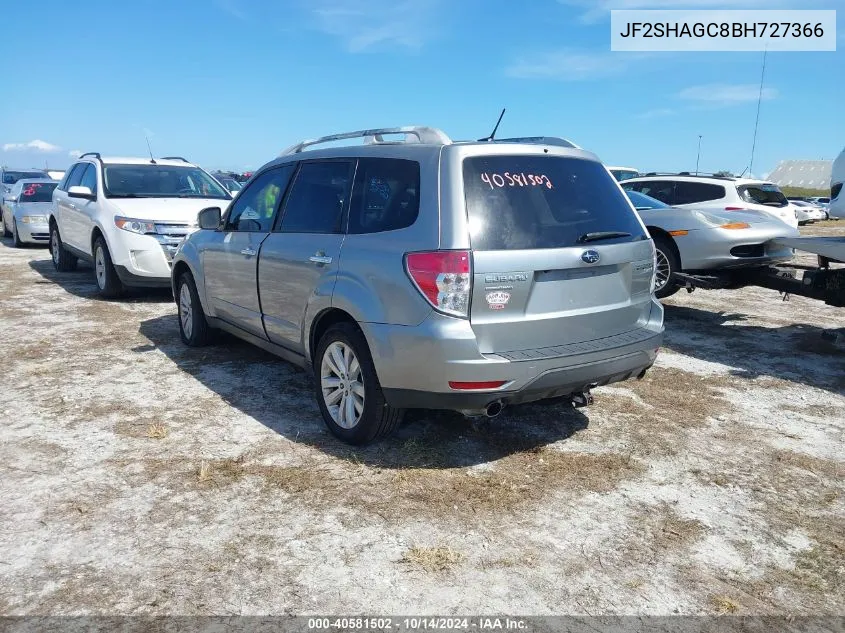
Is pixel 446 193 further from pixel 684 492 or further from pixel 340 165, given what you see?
pixel 684 492

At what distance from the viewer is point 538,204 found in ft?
12.9

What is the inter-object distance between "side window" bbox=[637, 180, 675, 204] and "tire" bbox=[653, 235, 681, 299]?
4.02ft

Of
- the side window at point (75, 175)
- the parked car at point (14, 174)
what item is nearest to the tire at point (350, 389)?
the side window at point (75, 175)

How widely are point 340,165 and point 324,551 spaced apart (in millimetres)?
2562

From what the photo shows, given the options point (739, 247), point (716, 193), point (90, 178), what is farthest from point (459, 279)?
point (90, 178)

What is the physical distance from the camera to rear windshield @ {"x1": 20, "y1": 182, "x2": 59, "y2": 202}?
53.1 feet

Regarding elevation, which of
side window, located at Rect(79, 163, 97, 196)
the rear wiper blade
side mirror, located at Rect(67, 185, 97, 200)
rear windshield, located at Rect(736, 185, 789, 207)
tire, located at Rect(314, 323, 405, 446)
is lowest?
tire, located at Rect(314, 323, 405, 446)

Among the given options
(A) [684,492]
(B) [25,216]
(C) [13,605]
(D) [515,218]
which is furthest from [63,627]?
(B) [25,216]

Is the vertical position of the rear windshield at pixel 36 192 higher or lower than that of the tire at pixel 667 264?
higher

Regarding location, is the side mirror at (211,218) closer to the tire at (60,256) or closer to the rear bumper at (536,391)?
the rear bumper at (536,391)

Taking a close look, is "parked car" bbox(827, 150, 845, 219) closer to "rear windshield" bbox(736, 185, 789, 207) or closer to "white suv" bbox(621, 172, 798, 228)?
"white suv" bbox(621, 172, 798, 228)

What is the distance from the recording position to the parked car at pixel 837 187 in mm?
6652

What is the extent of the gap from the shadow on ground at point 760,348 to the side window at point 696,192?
1.58 m

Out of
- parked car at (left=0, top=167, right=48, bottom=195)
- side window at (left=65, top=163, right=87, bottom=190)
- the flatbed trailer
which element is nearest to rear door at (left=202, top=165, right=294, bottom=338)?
the flatbed trailer
